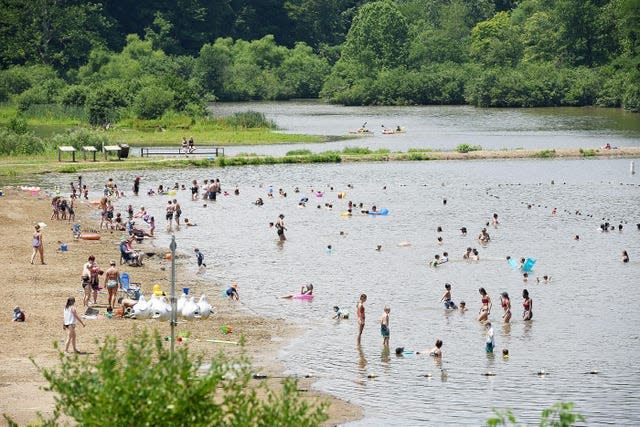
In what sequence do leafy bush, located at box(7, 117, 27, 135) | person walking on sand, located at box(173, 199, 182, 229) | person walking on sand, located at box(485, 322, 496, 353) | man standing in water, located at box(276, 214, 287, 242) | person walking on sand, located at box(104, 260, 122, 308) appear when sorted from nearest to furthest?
1. person walking on sand, located at box(485, 322, 496, 353)
2. person walking on sand, located at box(104, 260, 122, 308)
3. man standing in water, located at box(276, 214, 287, 242)
4. person walking on sand, located at box(173, 199, 182, 229)
5. leafy bush, located at box(7, 117, 27, 135)

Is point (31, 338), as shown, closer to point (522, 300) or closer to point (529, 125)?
point (522, 300)

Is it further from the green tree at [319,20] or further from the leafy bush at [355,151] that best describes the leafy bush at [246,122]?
the green tree at [319,20]

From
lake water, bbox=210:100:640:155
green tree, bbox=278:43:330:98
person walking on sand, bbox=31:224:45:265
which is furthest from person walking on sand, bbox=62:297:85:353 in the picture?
green tree, bbox=278:43:330:98

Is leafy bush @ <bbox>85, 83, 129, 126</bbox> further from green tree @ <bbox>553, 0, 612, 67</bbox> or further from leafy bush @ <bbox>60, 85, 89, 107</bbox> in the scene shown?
green tree @ <bbox>553, 0, 612, 67</bbox>

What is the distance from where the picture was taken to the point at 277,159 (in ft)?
276

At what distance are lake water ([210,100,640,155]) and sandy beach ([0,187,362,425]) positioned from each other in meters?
39.0

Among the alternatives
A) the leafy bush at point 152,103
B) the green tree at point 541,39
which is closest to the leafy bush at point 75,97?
the leafy bush at point 152,103

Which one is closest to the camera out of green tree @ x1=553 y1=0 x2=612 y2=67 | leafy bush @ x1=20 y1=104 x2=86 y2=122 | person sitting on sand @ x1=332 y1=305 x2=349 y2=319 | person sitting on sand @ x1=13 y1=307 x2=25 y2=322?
person sitting on sand @ x1=13 y1=307 x2=25 y2=322

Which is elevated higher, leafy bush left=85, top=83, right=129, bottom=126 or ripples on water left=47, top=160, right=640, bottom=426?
leafy bush left=85, top=83, right=129, bottom=126

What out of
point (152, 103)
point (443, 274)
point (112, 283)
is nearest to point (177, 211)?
point (443, 274)

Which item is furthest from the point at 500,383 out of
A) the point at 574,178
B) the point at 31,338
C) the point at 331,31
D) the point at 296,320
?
the point at 331,31

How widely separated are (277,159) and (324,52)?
3691 inches

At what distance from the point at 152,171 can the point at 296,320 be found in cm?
4032

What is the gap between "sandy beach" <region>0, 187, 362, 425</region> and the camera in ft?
101
